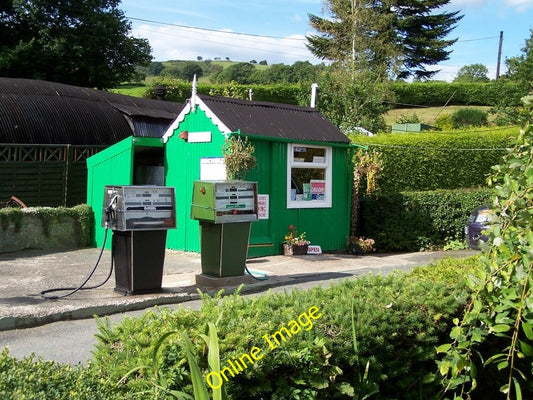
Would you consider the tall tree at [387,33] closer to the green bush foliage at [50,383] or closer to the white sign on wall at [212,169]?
the white sign on wall at [212,169]

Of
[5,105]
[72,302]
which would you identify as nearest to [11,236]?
[72,302]

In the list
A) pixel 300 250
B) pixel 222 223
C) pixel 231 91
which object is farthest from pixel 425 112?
pixel 222 223

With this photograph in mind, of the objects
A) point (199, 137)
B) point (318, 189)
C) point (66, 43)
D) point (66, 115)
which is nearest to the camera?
point (199, 137)

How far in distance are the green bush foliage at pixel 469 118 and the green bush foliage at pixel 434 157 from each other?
16.2 m

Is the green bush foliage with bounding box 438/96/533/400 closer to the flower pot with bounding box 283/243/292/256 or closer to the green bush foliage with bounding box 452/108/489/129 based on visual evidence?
the flower pot with bounding box 283/243/292/256

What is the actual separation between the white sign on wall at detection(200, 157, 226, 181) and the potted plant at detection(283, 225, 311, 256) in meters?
2.09

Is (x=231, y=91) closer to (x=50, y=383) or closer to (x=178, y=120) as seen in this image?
(x=178, y=120)

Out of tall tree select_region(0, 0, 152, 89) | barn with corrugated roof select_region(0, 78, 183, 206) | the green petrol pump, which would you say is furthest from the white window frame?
tall tree select_region(0, 0, 152, 89)

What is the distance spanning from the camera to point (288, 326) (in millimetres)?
3658

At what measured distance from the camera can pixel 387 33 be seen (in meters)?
44.2

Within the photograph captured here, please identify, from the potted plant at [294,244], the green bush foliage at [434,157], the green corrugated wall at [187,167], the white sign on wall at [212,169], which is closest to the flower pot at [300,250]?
the potted plant at [294,244]

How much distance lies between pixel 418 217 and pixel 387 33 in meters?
31.1

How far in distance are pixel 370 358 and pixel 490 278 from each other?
2.80 feet

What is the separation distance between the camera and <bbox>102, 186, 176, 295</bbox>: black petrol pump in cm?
855
